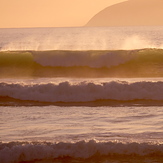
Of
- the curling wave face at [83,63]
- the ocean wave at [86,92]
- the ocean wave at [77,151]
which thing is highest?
the curling wave face at [83,63]

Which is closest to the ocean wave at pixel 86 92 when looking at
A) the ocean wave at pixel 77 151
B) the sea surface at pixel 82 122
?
the sea surface at pixel 82 122

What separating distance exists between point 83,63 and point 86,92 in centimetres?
1055

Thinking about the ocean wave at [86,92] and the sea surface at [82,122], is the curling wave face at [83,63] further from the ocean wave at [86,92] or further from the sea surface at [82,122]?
the ocean wave at [86,92]

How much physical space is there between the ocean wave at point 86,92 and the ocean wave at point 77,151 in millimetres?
6418

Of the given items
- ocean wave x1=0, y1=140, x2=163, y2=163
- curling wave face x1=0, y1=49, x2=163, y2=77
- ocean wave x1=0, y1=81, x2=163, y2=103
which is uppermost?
curling wave face x1=0, y1=49, x2=163, y2=77

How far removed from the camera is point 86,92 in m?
16.6

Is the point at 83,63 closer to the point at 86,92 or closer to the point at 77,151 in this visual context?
the point at 86,92

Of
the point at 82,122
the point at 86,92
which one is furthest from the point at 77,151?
the point at 86,92

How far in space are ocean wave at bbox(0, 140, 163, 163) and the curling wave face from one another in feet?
45.8

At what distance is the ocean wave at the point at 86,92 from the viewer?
16.2 m

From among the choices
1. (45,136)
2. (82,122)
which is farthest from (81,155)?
(82,122)

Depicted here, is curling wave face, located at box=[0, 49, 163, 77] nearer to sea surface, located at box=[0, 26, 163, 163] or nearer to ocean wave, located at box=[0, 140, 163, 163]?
sea surface, located at box=[0, 26, 163, 163]

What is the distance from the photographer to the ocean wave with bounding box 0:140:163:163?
948 cm

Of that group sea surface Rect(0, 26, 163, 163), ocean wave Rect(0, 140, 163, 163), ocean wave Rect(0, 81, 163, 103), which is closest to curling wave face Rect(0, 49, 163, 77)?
sea surface Rect(0, 26, 163, 163)
